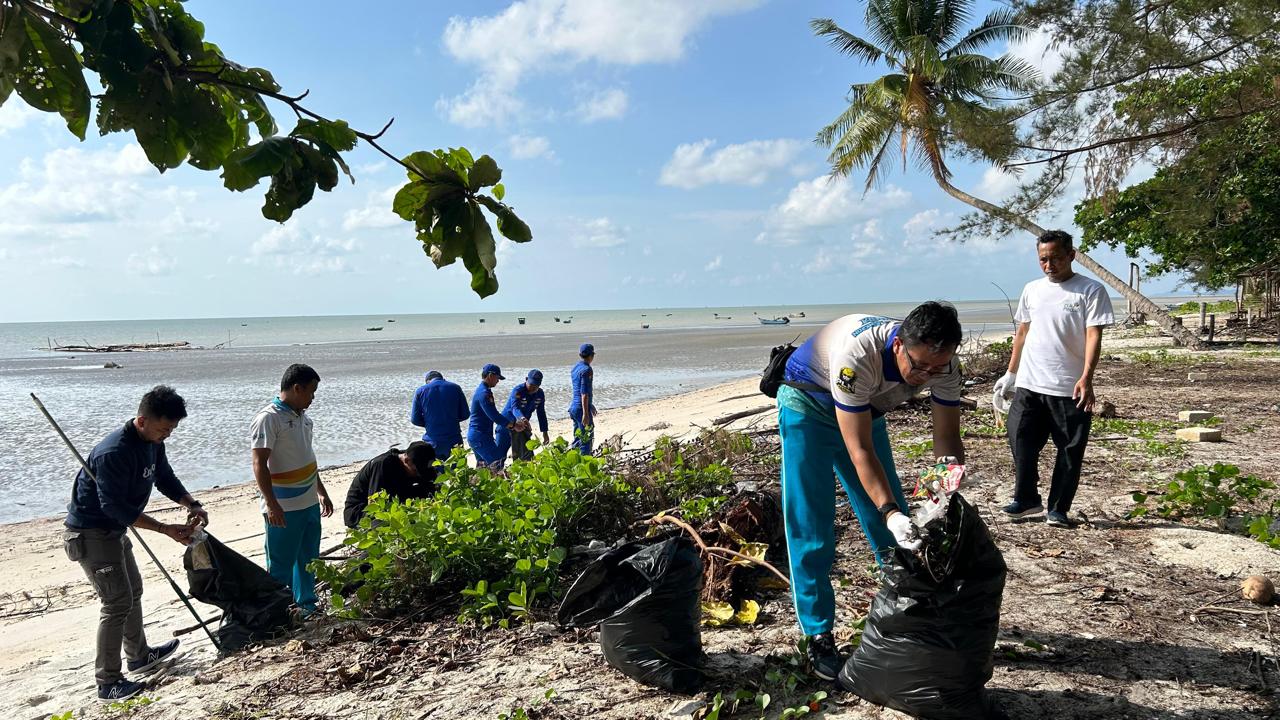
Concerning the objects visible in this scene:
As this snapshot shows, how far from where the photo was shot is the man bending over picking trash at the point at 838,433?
2629 millimetres

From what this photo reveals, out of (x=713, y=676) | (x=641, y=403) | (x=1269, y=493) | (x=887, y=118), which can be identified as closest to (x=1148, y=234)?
(x=887, y=118)

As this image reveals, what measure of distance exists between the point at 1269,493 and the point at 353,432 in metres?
14.7

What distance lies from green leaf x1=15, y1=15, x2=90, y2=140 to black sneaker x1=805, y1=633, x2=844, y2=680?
8.88ft

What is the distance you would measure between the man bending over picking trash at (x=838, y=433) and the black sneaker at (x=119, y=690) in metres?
3.50

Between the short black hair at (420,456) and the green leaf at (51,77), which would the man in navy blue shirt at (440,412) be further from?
the green leaf at (51,77)

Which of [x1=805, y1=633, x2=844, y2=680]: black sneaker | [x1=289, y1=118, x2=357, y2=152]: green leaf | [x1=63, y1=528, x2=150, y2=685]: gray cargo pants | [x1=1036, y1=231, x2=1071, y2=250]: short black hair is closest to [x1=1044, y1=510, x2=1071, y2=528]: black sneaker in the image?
[x1=1036, y1=231, x2=1071, y2=250]: short black hair

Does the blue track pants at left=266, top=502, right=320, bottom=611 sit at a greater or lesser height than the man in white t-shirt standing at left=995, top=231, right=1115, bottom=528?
lesser

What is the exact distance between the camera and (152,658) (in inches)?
171

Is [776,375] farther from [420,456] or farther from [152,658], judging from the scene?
[152,658]

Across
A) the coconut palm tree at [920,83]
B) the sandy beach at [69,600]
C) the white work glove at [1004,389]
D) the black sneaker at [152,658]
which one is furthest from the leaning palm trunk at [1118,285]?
the black sneaker at [152,658]

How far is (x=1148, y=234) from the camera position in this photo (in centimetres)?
2012

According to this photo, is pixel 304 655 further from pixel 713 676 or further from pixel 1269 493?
pixel 1269 493

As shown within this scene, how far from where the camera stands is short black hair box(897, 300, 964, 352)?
2.47 m

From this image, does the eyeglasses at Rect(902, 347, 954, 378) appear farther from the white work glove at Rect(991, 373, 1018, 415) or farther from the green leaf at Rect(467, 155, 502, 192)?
the white work glove at Rect(991, 373, 1018, 415)
